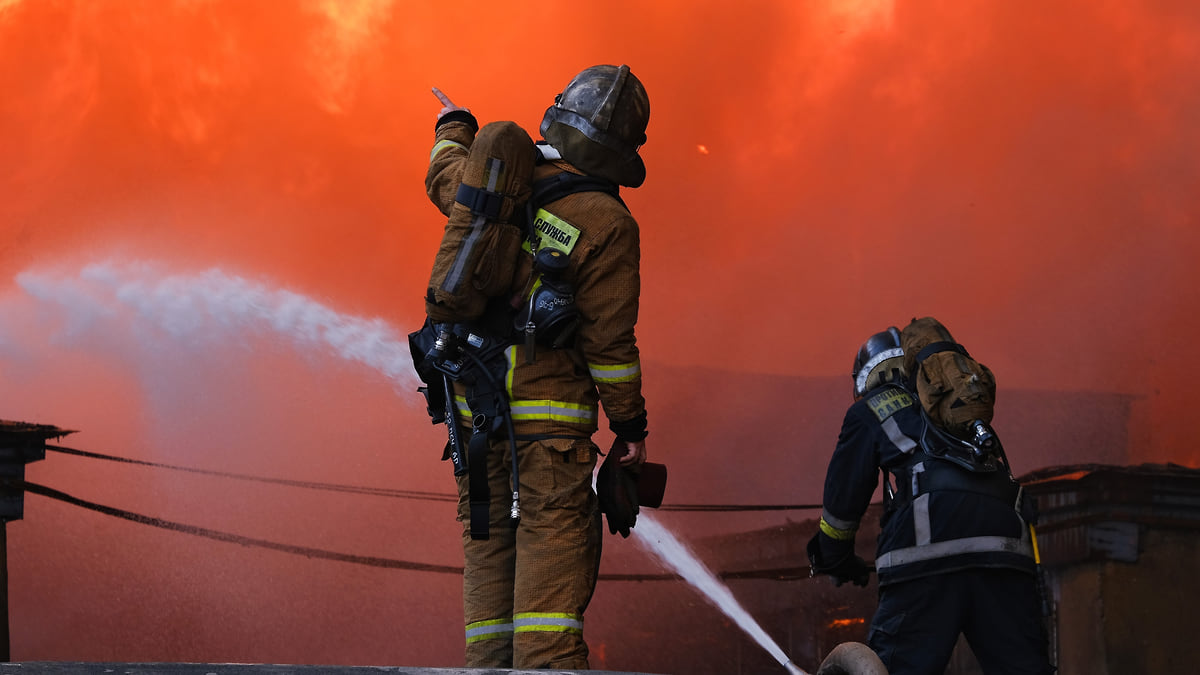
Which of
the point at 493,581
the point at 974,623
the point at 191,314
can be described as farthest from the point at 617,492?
the point at 191,314

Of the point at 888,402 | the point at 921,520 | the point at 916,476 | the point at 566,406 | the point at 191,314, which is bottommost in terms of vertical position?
the point at 921,520

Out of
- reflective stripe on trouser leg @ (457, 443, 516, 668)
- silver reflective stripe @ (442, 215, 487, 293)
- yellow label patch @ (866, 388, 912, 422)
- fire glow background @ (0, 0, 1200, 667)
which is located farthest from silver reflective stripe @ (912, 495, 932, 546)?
fire glow background @ (0, 0, 1200, 667)

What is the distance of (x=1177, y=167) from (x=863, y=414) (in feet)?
10.3

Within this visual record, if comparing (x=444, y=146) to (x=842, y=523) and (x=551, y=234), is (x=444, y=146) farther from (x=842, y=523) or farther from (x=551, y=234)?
(x=842, y=523)

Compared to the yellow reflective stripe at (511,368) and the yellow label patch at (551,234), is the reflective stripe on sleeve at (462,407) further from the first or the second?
the yellow label patch at (551,234)

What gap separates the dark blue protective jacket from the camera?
3881 millimetres

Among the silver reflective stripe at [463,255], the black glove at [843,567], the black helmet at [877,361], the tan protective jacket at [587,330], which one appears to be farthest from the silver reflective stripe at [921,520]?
the silver reflective stripe at [463,255]

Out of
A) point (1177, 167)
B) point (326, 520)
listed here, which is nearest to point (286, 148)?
point (326, 520)

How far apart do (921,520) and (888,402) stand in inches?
15.9

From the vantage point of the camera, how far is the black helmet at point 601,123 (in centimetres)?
365

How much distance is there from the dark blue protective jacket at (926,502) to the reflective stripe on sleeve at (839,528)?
16 centimetres

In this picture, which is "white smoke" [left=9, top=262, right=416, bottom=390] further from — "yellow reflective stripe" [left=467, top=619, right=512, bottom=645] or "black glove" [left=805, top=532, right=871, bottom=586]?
"yellow reflective stripe" [left=467, top=619, right=512, bottom=645]

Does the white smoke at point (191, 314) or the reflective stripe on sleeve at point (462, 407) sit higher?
the white smoke at point (191, 314)

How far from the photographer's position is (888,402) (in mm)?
4133
